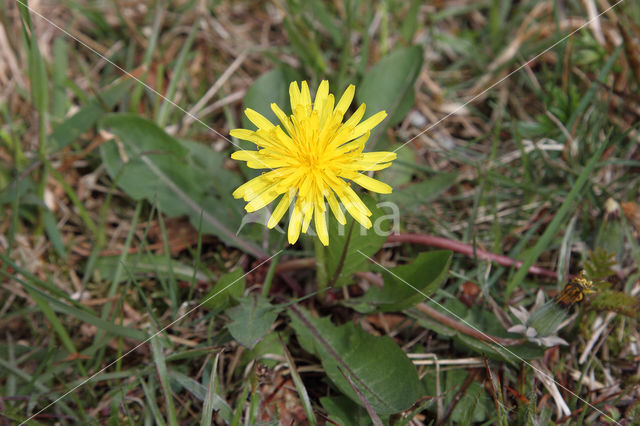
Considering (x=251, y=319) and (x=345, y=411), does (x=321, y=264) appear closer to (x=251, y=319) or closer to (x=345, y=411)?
(x=251, y=319)

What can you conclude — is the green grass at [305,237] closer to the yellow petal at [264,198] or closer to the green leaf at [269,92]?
the green leaf at [269,92]

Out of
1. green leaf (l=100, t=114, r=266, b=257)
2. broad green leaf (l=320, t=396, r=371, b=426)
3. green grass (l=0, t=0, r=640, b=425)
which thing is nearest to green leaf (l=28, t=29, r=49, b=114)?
green grass (l=0, t=0, r=640, b=425)

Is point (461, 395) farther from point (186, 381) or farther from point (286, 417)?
point (186, 381)

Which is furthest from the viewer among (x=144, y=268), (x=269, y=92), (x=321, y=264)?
(x=269, y=92)

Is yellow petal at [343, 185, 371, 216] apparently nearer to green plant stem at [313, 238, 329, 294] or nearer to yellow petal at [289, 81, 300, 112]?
green plant stem at [313, 238, 329, 294]

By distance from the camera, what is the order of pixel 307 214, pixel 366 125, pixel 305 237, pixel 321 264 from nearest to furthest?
pixel 307 214
pixel 366 125
pixel 321 264
pixel 305 237

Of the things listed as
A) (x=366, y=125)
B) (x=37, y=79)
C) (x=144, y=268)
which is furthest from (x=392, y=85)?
(x=37, y=79)

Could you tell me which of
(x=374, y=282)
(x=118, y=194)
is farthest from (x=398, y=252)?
(x=118, y=194)
